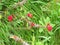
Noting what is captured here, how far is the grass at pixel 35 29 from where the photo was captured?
218cm

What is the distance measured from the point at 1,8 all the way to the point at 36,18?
0.43 metres

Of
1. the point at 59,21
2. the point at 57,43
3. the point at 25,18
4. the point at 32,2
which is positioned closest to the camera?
the point at 25,18

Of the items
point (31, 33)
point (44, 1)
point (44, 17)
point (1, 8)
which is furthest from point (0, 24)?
point (44, 1)

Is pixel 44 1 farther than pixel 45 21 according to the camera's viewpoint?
Yes

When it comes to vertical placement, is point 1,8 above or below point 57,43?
above

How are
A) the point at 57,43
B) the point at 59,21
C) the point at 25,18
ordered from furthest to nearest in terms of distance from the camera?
1. the point at 59,21
2. the point at 57,43
3. the point at 25,18

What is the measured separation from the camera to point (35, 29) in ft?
7.70

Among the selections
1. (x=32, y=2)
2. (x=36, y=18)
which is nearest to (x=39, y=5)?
(x=32, y=2)

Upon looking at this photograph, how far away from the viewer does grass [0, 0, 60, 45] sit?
2178mm

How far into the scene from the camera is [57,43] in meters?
2.27

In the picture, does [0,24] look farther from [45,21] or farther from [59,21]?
[59,21]

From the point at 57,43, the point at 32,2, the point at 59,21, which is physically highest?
the point at 32,2

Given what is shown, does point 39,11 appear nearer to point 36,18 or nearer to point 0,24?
point 36,18

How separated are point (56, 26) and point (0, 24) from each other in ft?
2.08
